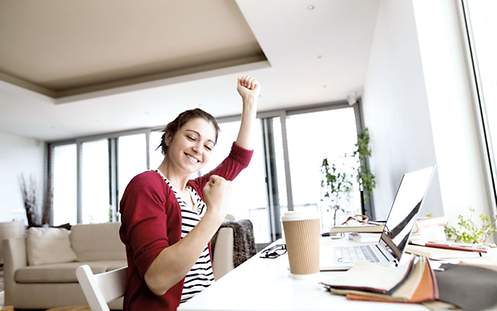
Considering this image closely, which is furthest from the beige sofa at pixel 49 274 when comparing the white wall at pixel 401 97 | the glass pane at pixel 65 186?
the glass pane at pixel 65 186

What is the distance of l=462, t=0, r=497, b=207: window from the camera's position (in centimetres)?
159

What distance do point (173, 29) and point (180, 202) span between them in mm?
3235

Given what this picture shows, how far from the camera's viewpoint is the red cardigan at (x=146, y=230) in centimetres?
74

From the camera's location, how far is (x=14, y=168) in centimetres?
669

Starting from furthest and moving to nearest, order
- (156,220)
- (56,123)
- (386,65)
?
(56,123) → (386,65) → (156,220)

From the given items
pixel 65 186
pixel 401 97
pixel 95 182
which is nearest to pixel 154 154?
pixel 95 182

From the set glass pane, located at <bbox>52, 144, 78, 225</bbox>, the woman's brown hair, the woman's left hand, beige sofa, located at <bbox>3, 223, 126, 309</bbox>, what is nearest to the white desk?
Result: the woman's brown hair

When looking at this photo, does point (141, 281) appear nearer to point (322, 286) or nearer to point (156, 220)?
point (156, 220)

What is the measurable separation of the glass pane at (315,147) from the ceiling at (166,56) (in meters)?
0.36

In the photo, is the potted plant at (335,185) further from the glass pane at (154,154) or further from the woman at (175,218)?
the woman at (175,218)

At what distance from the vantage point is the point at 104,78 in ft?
16.3

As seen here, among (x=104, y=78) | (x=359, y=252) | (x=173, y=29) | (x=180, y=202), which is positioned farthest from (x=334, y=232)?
(x=104, y=78)

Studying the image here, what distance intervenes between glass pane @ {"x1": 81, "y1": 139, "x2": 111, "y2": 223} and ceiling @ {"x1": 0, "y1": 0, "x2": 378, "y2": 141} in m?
0.99

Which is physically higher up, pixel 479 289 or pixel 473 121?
pixel 473 121
